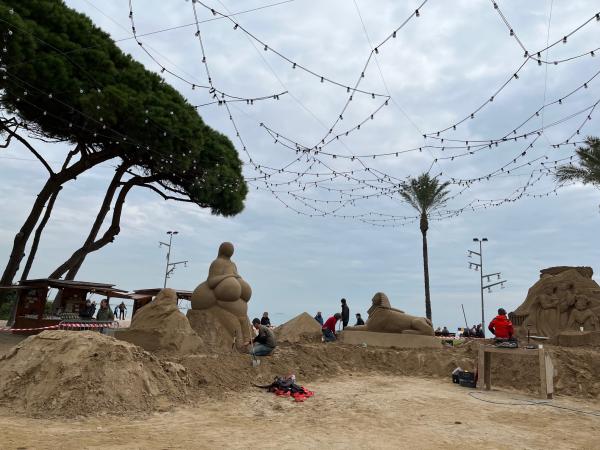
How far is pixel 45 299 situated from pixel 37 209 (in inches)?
145

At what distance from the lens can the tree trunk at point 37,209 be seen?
1791 cm

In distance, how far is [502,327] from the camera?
1039 centimetres

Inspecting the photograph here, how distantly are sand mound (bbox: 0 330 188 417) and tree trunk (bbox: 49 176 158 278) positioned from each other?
12102 millimetres

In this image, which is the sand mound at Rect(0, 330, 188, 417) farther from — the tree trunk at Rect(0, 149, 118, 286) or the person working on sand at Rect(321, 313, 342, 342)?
the tree trunk at Rect(0, 149, 118, 286)

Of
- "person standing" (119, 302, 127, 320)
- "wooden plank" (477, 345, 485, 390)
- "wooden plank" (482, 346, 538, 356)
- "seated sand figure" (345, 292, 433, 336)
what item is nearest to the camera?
"wooden plank" (482, 346, 538, 356)

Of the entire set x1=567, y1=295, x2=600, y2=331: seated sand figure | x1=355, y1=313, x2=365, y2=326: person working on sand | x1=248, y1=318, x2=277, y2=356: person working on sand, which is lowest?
x1=248, y1=318, x2=277, y2=356: person working on sand

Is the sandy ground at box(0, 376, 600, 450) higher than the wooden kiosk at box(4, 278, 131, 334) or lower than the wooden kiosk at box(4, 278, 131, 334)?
lower

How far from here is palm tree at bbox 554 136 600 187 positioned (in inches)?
766

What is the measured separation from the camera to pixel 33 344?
7762mm

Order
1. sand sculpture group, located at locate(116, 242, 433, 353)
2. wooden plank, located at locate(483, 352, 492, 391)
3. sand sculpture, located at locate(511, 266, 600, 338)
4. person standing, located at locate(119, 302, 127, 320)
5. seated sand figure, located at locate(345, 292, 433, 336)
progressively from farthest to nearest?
person standing, located at locate(119, 302, 127, 320), sand sculpture, located at locate(511, 266, 600, 338), seated sand figure, located at locate(345, 292, 433, 336), wooden plank, located at locate(483, 352, 492, 391), sand sculpture group, located at locate(116, 242, 433, 353)

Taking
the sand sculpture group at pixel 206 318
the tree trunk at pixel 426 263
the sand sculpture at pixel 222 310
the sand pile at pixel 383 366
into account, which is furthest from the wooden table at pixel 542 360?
the tree trunk at pixel 426 263

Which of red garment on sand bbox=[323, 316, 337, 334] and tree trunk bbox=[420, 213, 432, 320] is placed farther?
tree trunk bbox=[420, 213, 432, 320]

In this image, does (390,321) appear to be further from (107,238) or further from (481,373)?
(107,238)

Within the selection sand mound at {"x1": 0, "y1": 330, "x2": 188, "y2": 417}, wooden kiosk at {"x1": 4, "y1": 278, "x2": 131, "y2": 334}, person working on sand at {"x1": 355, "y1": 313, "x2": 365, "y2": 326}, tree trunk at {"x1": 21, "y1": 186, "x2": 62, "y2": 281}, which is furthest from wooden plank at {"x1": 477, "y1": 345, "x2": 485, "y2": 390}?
tree trunk at {"x1": 21, "y1": 186, "x2": 62, "y2": 281}
